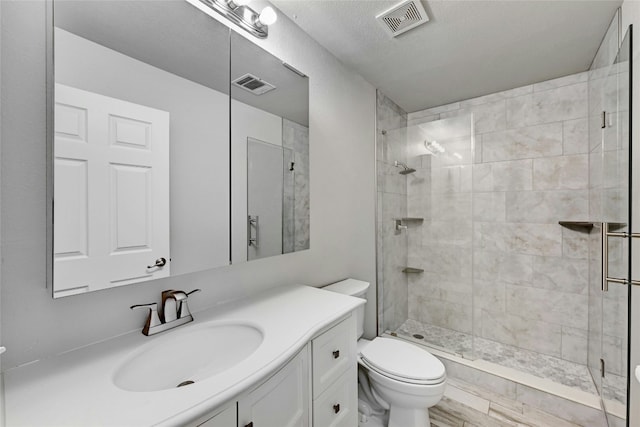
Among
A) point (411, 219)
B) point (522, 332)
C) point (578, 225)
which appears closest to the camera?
point (578, 225)

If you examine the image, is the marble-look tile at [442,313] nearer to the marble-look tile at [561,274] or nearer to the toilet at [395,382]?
the marble-look tile at [561,274]

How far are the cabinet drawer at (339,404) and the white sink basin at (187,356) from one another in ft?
1.23

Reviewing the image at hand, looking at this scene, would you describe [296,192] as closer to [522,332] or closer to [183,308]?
[183,308]

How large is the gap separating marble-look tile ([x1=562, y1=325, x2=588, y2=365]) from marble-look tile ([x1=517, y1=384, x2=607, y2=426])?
66 cm

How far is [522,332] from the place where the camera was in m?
2.32

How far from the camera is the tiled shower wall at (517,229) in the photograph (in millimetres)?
2131

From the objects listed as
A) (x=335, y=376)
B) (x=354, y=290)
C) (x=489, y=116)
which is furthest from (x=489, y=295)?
(x=335, y=376)

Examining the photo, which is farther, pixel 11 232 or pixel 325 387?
pixel 325 387

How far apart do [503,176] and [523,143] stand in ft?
1.02

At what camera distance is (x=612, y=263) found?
4.50 ft

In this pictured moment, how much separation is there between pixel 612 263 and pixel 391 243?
1412 millimetres

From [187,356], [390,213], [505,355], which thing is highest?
[390,213]

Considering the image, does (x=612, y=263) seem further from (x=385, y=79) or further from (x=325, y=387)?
(x=385, y=79)

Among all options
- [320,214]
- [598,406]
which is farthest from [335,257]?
[598,406]
